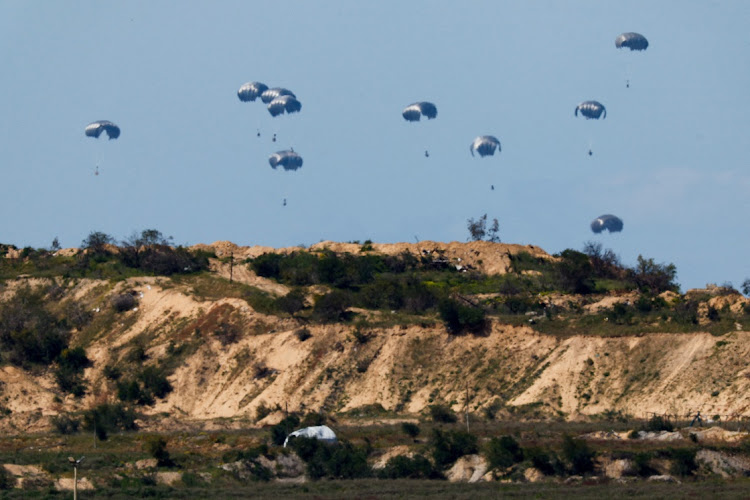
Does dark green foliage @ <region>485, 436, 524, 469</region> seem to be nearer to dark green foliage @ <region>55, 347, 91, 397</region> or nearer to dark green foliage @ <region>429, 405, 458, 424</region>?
dark green foliage @ <region>429, 405, 458, 424</region>

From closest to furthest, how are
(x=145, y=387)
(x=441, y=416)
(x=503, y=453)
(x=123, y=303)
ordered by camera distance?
(x=503, y=453)
(x=441, y=416)
(x=145, y=387)
(x=123, y=303)

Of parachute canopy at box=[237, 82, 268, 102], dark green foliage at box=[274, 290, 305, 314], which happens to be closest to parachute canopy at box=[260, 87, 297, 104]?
parachute canopy at box=[237, 82, 268, 102]

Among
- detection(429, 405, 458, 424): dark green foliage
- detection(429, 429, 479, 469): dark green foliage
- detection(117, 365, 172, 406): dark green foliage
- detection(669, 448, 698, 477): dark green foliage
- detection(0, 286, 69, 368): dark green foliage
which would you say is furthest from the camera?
detection(0, 286, 69, 368): dark green foliage

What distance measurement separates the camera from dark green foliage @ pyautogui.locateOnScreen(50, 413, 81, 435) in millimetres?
92875

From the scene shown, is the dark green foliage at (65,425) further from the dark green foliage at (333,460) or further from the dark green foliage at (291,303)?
the dark green foliage at (333,460)

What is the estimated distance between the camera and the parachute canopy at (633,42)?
107812 mm

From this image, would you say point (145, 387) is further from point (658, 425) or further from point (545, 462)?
point (545, 462)

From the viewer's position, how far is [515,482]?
71000 mm

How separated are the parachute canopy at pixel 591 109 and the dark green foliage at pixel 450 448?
40528mm

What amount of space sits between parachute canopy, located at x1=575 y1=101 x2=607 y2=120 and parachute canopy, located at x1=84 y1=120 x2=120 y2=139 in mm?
37827

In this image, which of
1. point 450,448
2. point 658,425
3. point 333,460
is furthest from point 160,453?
point 658,425

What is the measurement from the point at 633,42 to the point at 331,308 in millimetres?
30260

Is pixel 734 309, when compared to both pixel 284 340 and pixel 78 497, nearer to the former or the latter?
pixel 284 340

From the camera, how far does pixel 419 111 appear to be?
11150 cm
